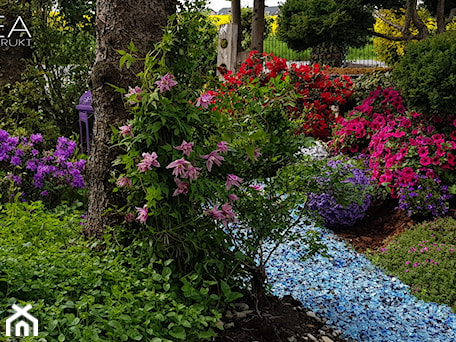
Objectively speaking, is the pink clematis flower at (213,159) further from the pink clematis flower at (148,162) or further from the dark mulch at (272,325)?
the dark mulch at (272,325)

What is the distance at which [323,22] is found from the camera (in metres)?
7.93

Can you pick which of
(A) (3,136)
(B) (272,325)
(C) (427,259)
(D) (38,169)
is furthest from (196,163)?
(C) (427,259)

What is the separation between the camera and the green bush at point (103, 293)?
1.99 meters

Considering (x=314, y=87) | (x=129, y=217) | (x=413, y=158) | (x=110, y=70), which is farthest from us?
(x=314, y=87)

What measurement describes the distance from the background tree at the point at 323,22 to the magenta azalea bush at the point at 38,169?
484cm

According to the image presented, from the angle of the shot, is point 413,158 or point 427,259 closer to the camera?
point 427,259

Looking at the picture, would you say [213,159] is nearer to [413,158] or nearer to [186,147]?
[186,147]

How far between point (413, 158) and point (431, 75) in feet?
2.55

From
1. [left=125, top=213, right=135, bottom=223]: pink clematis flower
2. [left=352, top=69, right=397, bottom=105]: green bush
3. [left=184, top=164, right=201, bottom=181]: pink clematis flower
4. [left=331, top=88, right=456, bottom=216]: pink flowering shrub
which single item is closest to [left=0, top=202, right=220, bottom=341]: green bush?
[left=125, top=213, right=135, bottom=223]: pink clematis flower

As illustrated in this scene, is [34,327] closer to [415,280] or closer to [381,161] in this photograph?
[415,280]

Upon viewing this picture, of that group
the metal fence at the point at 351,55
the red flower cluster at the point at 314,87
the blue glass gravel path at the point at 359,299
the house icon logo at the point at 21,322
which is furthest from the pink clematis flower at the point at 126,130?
the metal fence at the point at 351,55

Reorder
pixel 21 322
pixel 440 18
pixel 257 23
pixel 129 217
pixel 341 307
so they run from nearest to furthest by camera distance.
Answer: pixel 21 322 < pixel 129 217 < pixel 341 307 < pixel 440 18 < pixel 257 23

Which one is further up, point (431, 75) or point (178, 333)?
point (431, 75)

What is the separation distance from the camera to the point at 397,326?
338 centimetres
